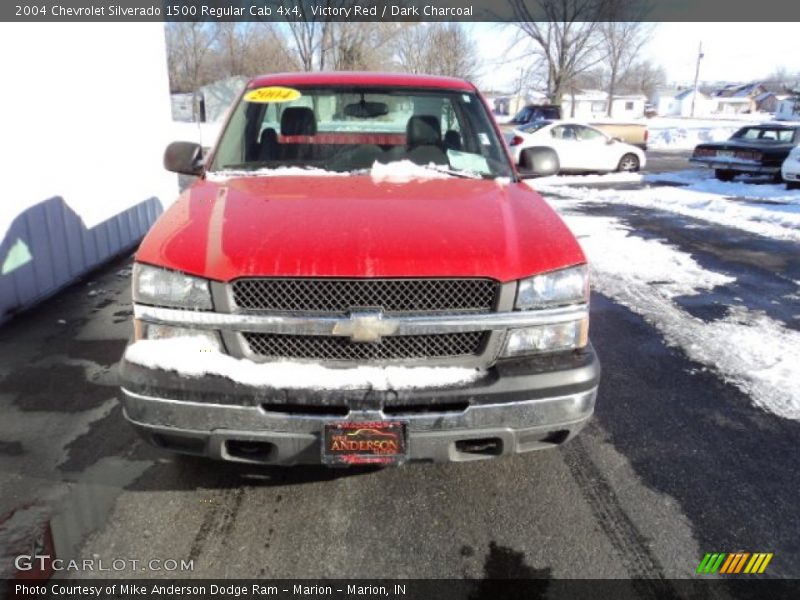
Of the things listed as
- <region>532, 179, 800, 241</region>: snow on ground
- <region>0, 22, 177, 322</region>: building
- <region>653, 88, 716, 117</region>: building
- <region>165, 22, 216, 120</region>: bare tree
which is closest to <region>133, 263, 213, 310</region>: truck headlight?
<region>0, 22, 177, 322</region>: building

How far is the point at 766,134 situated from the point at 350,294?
1790cm

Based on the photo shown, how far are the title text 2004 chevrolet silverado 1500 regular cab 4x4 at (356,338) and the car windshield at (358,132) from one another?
3.43ft

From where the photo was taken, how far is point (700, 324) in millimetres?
5340

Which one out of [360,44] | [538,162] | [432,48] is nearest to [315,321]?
[538,162]

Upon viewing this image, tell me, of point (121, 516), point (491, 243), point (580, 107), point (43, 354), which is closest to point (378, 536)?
point (121, 516)

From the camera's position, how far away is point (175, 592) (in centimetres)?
234

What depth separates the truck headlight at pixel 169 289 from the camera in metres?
2.46

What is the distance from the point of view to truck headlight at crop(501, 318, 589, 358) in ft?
8.28

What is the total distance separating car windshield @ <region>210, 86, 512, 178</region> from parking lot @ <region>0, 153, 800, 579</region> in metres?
1.67

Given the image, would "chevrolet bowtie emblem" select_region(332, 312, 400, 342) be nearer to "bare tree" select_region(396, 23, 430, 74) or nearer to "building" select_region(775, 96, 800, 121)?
"bare tree" select_region(396, 23, 430, 74)

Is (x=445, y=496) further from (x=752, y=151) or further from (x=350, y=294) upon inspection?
(x=752, y=151)

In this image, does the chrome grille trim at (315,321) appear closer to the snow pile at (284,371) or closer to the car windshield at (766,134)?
the snow pile at (284,371)

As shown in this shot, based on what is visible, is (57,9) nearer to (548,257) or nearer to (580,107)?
(548,257)

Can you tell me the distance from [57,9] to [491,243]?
5.83m
